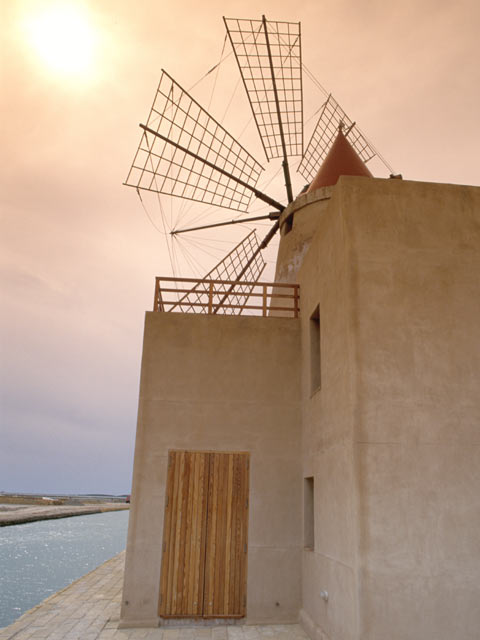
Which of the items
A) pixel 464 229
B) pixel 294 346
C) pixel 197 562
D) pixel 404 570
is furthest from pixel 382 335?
pixel 197 562

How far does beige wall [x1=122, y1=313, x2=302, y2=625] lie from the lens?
7480mm

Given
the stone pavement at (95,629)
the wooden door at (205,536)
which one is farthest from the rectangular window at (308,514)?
the stone pavement at (95,629)

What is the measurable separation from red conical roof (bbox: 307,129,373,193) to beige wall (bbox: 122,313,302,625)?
6061 millimetres

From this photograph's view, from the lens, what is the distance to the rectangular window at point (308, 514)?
24.8 ft

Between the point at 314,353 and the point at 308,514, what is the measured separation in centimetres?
242

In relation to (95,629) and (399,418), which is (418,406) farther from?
(95,629)

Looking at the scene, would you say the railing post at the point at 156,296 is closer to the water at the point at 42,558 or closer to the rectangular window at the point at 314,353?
the rectangular window at the point at 314,353

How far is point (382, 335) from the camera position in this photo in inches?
227

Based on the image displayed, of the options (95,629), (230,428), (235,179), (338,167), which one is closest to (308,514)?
(230,428)

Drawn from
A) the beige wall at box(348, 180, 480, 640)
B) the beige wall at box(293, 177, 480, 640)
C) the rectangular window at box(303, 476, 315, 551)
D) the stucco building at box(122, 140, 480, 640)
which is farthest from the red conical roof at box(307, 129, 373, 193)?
the rectangular window at box(303, 476, 315, 551)

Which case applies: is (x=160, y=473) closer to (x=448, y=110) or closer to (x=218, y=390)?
Result: (x=218, y=390)

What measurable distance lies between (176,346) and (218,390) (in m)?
1.02

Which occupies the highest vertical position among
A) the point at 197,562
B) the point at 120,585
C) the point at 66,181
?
the point at 66,181

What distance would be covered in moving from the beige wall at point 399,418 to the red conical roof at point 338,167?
22.7 feet
